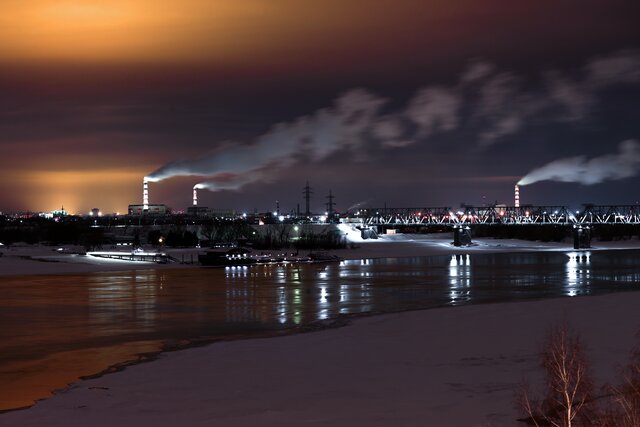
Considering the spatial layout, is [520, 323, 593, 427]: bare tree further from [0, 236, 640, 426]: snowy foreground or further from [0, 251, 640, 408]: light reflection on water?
[0, 251, 640, 408]: light reflection on water

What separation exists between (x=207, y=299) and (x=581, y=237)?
420 feet

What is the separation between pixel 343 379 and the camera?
Result: 2133cm

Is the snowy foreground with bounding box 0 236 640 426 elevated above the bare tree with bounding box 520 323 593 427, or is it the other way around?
the bare tree with bounding box 520 323 593 427

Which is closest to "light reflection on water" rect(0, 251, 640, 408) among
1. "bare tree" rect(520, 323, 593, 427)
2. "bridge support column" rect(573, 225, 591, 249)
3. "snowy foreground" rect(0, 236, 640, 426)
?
"snowy foreground" rect(0, 236, 640, 426)

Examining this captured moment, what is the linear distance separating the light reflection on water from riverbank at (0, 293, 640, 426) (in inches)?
122

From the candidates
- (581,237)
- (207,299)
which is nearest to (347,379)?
(207,299)

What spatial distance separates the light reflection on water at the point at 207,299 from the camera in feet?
99.9

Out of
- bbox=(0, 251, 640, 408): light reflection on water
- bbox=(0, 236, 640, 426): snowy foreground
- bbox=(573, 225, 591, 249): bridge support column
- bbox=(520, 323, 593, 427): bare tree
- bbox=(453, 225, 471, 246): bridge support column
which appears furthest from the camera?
bbox=(453, 225, 471, 246): bridge support column

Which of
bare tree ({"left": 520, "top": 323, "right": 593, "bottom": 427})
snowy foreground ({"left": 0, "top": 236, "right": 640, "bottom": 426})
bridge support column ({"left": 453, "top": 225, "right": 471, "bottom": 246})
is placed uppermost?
bridge support column ({"left": 453, "top": 225, "right": 471, "bottom": 246})

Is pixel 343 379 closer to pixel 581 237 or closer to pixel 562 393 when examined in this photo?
pixel 562 393

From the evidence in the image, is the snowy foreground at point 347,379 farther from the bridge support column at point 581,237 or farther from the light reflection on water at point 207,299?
the bridge support column at point 581,237

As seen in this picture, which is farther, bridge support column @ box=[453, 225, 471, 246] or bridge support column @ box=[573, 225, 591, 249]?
bridge support column @ box=[453, 225, 471, 246]

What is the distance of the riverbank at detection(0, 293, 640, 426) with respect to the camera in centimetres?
1744

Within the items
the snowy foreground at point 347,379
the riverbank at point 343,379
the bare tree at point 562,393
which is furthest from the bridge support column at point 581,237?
the bare tree at point 562,393
